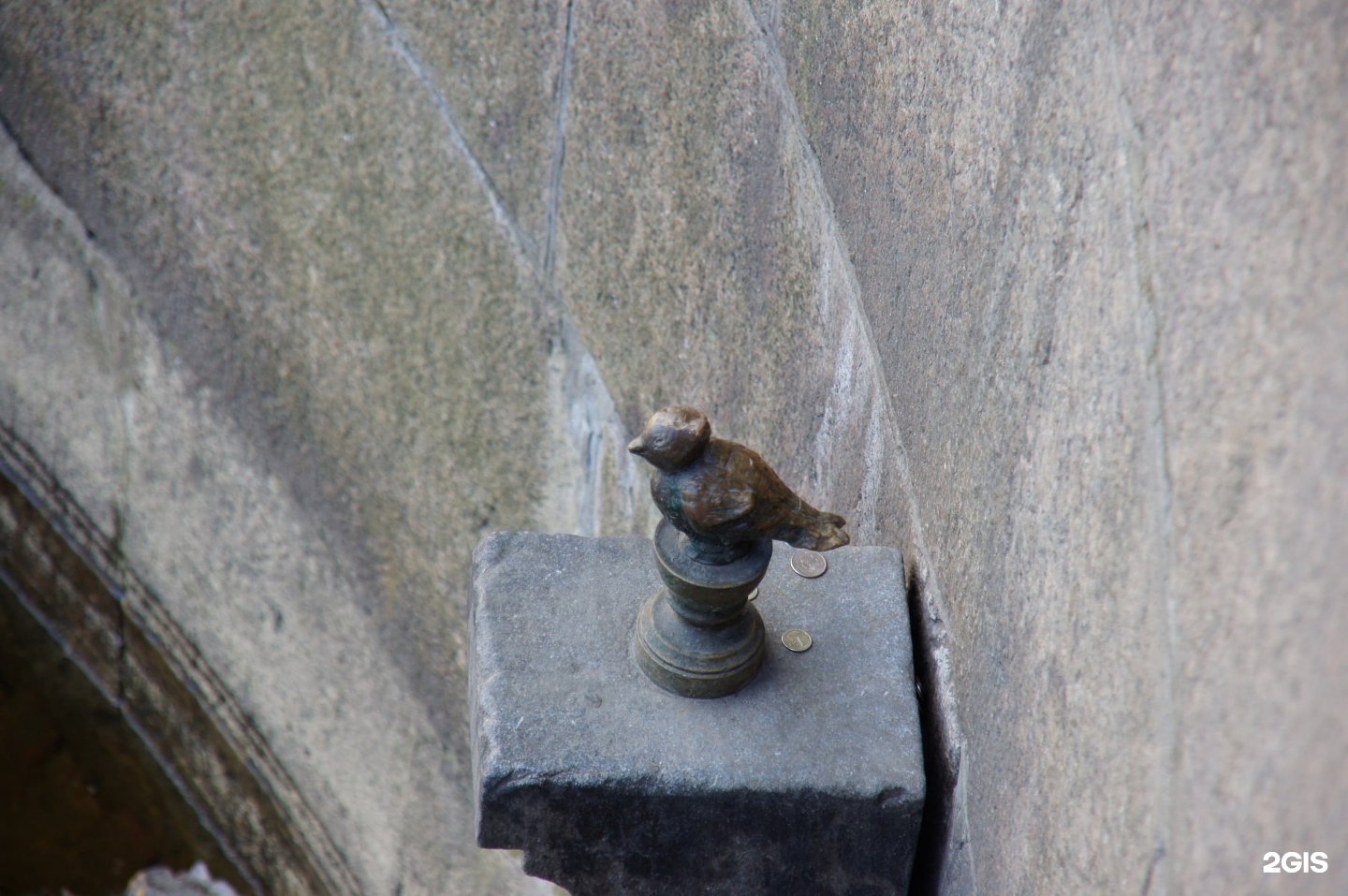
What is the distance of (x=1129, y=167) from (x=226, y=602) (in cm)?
254

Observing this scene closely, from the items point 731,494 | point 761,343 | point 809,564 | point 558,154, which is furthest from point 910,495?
point 558,154

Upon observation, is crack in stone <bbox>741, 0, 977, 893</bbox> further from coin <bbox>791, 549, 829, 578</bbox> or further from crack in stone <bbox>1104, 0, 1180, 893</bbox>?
crack in stone <bbox>1104, 0, 1180, 893</bbox>

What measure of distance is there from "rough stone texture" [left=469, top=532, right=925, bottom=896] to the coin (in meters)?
0.01

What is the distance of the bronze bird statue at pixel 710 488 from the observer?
88 centimetres

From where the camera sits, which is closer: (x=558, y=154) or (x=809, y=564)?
(x=809, y=564)

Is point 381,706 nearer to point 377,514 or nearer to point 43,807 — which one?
point 377,514

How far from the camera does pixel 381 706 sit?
2502 millimetres

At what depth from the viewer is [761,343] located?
1404 mm

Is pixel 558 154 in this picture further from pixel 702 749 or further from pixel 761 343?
pixel 702 749

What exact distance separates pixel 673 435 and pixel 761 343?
0.55m

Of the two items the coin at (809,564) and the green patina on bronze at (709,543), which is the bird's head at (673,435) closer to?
the green patina on bronze at (709,543)

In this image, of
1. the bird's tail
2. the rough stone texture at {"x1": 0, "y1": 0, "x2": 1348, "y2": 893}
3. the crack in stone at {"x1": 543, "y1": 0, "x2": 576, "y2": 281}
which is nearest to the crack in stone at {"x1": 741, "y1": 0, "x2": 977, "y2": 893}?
the rough stone texture at {"x1": 0, "y1": 0, "x2": 1348, "y2": 893}

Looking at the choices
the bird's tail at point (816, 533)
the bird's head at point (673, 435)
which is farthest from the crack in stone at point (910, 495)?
the bird's head at point (673, 435)

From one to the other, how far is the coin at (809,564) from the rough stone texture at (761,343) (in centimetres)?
8
